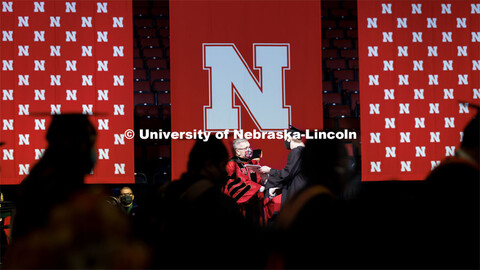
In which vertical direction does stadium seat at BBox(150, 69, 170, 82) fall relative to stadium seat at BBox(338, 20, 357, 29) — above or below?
below

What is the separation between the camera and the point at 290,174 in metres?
6.21

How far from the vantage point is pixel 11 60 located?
764 cm

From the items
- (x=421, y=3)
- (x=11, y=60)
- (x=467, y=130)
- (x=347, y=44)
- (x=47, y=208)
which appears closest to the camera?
(x=47, y=208)

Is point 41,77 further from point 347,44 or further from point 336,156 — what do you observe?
point 336,156

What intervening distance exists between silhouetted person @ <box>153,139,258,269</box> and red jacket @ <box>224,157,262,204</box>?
3725mm

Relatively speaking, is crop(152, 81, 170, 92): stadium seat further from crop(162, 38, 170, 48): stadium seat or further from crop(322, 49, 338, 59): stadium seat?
crop(322, 49, 338, 59): stadium seat

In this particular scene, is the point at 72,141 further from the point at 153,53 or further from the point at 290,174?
the point at 153,53

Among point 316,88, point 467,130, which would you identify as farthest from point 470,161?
point 316,88

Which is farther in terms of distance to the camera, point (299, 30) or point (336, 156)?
point (299, 30)

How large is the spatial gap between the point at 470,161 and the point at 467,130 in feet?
0.53

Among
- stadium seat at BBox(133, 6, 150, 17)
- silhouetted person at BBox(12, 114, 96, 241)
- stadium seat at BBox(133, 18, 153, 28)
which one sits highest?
stadium seat at BBox(133, 6, 150, 17)

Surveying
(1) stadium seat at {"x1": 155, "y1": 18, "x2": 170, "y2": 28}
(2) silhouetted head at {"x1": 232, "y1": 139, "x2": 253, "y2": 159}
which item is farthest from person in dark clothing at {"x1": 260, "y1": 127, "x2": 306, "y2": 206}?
(1) stadium seat at {"x1": 155, "y1": 18, "x2": 170, "y2": 28}

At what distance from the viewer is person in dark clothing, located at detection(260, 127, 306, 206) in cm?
622

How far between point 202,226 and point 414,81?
6.60 metres
